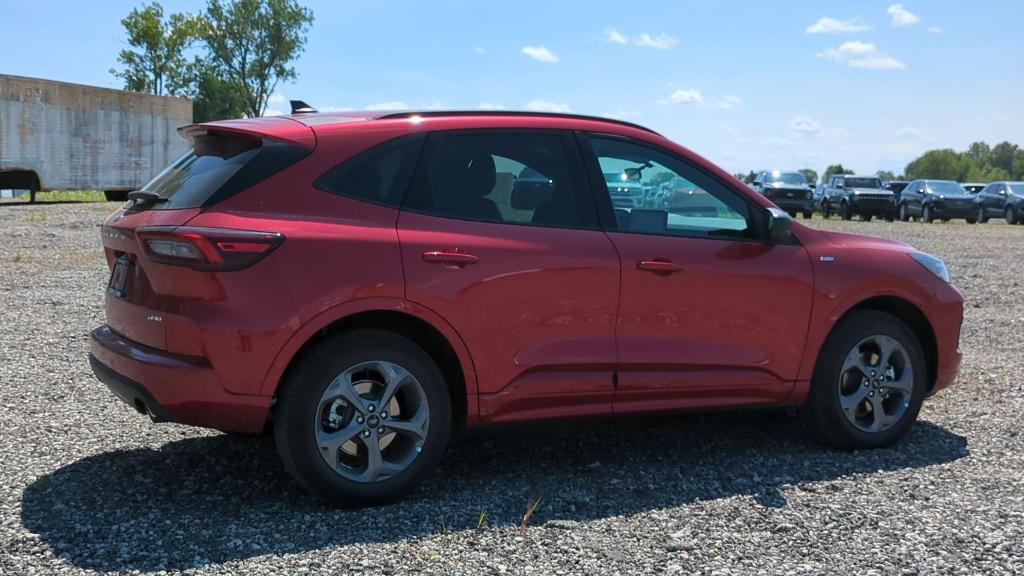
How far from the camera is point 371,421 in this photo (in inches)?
170

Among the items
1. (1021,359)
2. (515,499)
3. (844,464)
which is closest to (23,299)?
(515,499)

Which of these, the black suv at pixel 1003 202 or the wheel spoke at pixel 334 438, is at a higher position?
the black suv at pixel 1003 202

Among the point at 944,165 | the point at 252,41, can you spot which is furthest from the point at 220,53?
the point at 944,165

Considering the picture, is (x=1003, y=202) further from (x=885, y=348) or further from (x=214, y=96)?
(x=214, y=96)

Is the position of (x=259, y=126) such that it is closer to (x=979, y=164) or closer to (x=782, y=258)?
(x=782, y=258)

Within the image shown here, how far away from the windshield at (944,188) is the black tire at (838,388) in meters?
32.3

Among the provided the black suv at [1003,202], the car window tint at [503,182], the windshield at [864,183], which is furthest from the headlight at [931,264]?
the windshield at [864,183]

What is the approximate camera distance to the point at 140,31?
7831 cm

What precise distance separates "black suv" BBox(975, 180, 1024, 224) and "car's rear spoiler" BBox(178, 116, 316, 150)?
35.1m

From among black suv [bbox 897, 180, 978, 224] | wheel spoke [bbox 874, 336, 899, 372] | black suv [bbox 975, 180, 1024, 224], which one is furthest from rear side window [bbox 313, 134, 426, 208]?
black suv [bbox 975, 180, 1024, 224]

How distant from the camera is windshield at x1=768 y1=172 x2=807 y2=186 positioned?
3716 centimetres

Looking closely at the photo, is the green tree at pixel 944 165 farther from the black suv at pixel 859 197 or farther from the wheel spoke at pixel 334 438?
the wheel spoke at pixel 334 438

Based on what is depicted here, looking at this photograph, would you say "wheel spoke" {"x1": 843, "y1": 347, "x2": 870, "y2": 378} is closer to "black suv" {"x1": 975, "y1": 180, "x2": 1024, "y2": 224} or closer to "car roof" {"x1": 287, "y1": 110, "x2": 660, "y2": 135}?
"car roof" {"x1": 287, "y1": 110, "x2": 660, "y2": 135}

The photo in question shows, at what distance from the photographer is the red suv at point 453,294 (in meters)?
4.15
